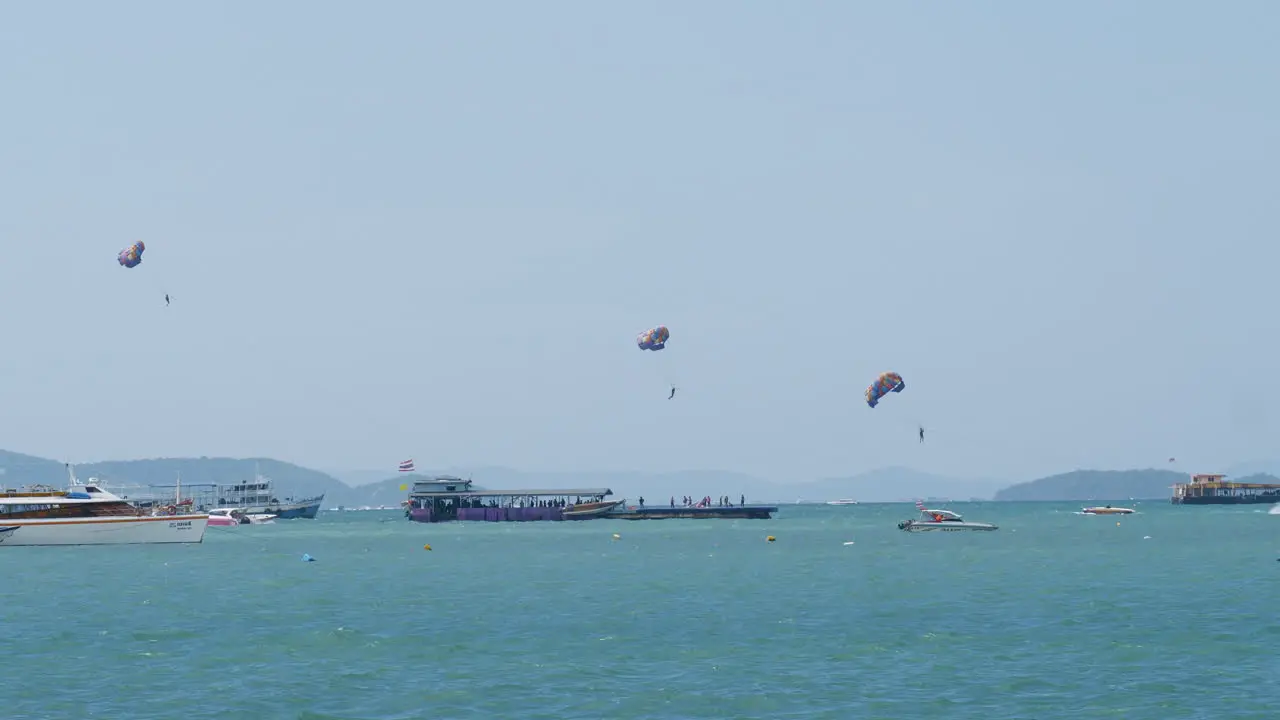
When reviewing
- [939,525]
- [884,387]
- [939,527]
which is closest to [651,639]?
[884,387]

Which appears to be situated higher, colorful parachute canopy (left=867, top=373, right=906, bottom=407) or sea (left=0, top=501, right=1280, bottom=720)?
colorful parachute canopy (left=867, top=373, right=906, bottom=407)

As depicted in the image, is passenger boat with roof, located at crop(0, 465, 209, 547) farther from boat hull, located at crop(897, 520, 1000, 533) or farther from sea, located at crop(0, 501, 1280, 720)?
boat hull, located at crop(897, 520, 1000, 533)

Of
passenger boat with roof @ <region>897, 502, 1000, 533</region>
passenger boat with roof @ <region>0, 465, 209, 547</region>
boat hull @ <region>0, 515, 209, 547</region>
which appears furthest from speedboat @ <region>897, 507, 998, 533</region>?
passenger boat with roof @ <region>0, 465, 209, 547</region>

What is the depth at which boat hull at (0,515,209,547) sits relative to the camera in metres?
132

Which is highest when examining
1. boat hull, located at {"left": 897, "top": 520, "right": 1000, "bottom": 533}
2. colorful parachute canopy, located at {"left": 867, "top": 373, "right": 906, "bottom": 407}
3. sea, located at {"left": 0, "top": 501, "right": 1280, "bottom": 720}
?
colorful parachute canopy, located at {"left": 867, "top": 373, "right": 906, "bottom": 407}

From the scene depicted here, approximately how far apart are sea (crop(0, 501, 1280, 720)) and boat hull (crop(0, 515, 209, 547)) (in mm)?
23463

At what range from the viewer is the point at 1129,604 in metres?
69.4

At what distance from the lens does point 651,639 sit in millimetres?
56875

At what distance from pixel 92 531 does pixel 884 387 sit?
71412mm

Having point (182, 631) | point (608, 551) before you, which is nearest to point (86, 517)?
point (608, 551)

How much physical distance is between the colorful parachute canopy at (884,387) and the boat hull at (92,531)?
6544 centimetres

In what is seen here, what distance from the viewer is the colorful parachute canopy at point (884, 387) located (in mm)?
128375

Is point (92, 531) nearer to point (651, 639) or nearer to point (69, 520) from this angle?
point (69, 520)

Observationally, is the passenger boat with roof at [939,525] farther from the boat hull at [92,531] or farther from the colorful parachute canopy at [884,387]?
the boat hull at [92,531]
